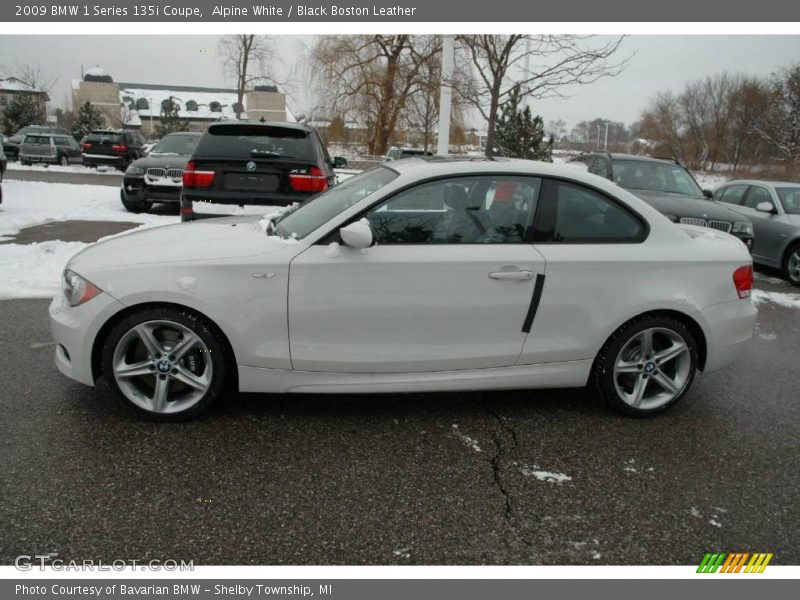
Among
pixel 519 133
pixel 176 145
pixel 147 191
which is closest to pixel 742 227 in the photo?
pixel 519 133

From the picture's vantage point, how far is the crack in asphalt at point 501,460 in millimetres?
2897

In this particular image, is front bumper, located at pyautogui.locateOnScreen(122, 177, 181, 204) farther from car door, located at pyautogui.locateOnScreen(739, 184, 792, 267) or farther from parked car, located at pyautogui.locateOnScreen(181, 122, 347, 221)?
car door, located at pyautogui.locateOnScreen(739, 184, 792, 267)

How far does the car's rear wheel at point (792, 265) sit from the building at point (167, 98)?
274 feet

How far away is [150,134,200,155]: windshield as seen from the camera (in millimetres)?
13516

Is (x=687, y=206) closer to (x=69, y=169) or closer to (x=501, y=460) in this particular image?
(x=501, y=460)

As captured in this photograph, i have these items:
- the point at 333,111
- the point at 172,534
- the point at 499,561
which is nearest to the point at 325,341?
the point at 172,534

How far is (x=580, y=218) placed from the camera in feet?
13.2

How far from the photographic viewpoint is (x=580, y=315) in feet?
12.8

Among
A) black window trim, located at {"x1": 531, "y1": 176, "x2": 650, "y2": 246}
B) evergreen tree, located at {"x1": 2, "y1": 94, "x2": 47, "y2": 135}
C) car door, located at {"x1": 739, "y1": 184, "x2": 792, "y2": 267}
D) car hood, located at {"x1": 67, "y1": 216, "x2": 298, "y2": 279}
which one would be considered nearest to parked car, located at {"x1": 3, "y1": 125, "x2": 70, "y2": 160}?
evergreen tree, located at {"x1": 2, "y1": 94, "x2": 47, "y2": 135}

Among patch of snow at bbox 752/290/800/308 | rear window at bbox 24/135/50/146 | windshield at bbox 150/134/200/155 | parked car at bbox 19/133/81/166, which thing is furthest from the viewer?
rear window at bbox 24/135/50/146

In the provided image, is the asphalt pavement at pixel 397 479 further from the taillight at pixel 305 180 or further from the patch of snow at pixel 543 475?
the taillight at pixel 305 180

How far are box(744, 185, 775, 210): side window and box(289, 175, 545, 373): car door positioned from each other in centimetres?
854

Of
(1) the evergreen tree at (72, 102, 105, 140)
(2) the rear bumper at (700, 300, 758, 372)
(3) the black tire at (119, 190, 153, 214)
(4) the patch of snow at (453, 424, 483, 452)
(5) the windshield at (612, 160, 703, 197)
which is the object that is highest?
(1) the evergreen tree at (72, 102, 105, 140)

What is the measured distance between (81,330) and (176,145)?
11093 millimetres
